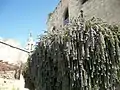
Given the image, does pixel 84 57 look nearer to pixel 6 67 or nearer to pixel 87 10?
pixel 87 10

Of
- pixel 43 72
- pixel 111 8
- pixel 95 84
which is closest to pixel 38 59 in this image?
pixel 43 72

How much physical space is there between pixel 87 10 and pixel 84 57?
4.14 meters

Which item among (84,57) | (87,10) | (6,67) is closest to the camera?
(84,57)

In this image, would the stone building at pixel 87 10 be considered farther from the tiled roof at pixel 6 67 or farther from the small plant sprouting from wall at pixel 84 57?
the tiled roof at pixel 6 67

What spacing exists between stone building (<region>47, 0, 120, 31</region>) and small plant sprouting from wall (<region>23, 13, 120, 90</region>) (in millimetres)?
1109

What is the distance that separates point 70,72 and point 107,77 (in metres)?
1.05

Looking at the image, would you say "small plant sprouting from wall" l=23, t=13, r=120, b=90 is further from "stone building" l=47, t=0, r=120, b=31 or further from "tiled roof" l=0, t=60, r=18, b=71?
"tiled roof" l=0, t=60, r=18, b=71

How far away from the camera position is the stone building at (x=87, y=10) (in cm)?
919

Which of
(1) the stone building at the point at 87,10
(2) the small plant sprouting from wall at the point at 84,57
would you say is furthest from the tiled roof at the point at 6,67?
(2) the small plant sprouting from wall at the point at 84,57

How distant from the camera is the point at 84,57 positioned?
7098 mm

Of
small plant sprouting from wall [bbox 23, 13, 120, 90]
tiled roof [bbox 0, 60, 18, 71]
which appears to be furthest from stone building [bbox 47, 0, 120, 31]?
tiled roof [bbox 0, 60, 18, 71]

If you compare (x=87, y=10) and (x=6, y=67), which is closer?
(x=87, y=10)

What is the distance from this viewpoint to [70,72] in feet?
23.8

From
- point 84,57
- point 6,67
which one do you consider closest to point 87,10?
point 84,57
